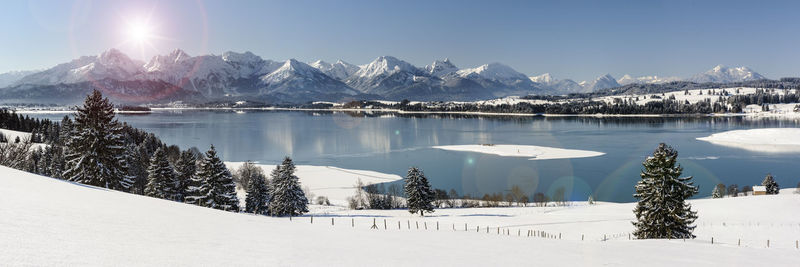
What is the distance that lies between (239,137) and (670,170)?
380ft

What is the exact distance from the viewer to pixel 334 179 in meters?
63.9

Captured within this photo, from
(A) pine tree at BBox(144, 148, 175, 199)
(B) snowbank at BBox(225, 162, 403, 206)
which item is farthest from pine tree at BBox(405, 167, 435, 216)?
(A) pine tree at BBox(144, 148, 175, 199)

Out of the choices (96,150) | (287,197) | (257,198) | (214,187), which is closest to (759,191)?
(287,197)

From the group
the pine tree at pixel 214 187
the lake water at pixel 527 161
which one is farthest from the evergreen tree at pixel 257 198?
the lake water at pixel 527 161

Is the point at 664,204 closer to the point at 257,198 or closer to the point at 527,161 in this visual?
the point at 257,198

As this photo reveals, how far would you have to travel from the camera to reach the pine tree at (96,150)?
33531mm

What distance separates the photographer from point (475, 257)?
43.4 ft

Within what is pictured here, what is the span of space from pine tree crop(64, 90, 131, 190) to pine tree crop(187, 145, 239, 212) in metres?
5.64

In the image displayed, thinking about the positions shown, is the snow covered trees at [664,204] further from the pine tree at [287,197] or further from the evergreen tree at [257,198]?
the evergreen tree at [257,198]

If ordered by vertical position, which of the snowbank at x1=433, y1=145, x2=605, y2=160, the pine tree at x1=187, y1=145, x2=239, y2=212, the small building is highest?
the pine tree at x1=187, y1=145, x2=239, y2=212

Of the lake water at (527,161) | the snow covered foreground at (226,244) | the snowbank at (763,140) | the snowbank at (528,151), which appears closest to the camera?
the snow covered foreground at (226,244)

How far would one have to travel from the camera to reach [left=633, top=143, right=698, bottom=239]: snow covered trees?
89.9 feet

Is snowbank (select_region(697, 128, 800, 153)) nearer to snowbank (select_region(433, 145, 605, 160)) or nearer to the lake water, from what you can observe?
the lake water

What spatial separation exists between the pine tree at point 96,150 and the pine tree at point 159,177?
718cm
